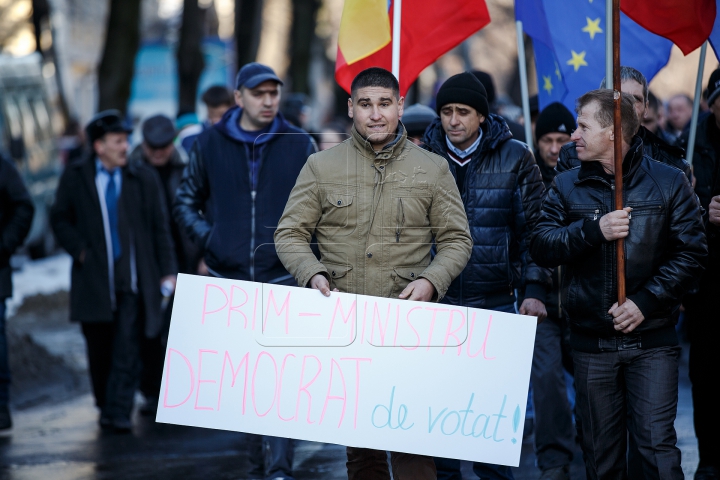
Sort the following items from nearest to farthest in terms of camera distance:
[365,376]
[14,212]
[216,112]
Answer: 1. [365,376]
2. [14,212]
3. [216,112]

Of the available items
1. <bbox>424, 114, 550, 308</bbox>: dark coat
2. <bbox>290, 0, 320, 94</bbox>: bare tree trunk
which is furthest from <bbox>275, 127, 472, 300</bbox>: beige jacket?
<bbox>290, 0, 320, 94</bbox>: bare tree trunk

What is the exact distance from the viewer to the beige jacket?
4918 mm

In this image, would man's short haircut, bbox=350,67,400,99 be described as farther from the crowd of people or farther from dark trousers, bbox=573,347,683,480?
dark trousers, bbox=573,347,683,480

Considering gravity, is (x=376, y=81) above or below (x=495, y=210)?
above

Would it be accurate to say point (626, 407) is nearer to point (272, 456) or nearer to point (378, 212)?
point (378, 212)

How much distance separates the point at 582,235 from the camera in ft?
15.9

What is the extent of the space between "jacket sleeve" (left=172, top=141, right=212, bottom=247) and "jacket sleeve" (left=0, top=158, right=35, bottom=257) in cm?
199

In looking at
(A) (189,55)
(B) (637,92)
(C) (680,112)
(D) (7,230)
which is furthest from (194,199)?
(A) (189,55)

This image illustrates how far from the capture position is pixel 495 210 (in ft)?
19.9

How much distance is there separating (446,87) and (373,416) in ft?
7.15

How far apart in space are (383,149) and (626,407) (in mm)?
1633

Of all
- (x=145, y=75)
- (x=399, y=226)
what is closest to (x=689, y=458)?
(x=399, y=226)

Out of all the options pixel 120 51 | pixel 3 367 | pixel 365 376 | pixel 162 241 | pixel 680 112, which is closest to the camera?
pixel 365 376

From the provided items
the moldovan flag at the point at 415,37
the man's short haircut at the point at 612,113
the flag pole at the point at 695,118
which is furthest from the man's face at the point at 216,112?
the man's short haircut at the point at 612,113
